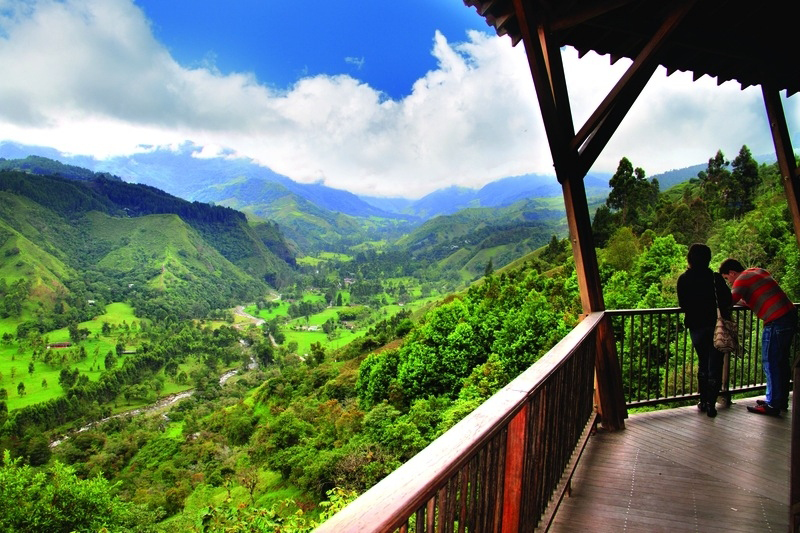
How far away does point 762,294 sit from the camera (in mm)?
3850

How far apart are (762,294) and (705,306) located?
0.45m

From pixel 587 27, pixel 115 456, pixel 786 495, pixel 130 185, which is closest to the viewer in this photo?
pixel 786 495

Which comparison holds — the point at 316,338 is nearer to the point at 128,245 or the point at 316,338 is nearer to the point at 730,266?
the point at 128,245

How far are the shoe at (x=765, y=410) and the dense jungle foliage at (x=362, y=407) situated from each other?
6726 millimetres

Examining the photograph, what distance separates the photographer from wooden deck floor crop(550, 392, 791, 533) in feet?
8.42

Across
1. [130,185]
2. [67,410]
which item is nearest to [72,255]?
[130,185]

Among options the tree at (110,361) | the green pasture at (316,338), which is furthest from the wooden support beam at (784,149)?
the tree at (110,361)

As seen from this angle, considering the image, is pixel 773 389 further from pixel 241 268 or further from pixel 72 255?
pixel 241 268

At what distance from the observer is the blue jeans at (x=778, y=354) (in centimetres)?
381

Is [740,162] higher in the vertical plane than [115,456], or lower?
higher

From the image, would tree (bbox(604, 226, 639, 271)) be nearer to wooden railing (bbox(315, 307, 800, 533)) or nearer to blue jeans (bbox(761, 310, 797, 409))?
blue jeans (bbox(761, 310, 797, 409))

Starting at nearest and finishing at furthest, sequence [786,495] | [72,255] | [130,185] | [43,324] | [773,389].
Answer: [786,495], [773,389], [43,324], [72,255], [130,185]

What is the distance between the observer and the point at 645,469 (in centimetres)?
316

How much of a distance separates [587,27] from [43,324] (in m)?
119
